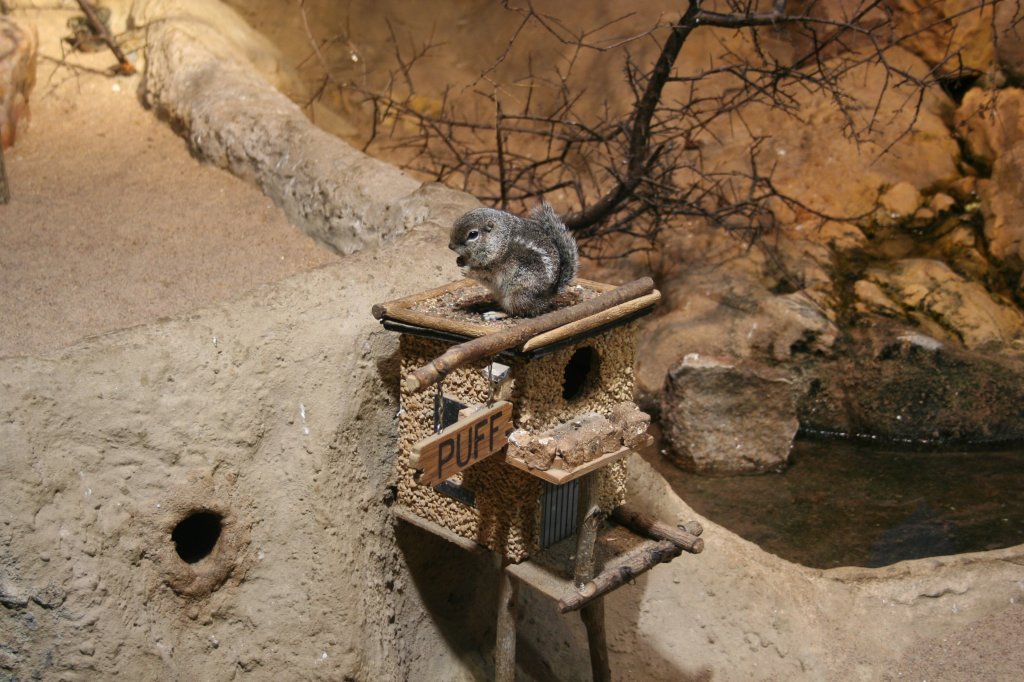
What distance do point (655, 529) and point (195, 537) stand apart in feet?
5.62

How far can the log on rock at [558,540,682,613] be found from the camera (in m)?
3.62

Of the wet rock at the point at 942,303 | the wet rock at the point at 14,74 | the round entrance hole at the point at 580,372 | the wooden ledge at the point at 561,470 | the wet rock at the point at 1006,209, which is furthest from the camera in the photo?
the wet rock at the point at 1006,209

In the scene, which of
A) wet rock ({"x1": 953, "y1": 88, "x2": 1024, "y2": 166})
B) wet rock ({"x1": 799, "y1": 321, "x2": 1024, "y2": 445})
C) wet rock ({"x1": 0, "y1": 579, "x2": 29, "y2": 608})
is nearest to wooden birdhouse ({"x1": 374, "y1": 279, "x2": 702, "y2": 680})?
wet rock ({"x1": 0, "y1": 579, "x2": 29, "y2": 608})

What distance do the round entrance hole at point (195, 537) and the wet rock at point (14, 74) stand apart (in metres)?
3.10

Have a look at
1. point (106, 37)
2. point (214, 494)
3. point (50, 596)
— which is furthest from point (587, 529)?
point (106, 37)

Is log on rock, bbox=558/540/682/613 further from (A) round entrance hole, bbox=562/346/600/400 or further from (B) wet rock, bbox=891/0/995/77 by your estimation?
(B) wet rock, bbox=891/0/995/77

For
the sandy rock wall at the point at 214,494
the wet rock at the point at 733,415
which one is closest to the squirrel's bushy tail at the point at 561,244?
the sandy rock wall at the point at 214,494

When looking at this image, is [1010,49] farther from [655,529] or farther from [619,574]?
[619,574]

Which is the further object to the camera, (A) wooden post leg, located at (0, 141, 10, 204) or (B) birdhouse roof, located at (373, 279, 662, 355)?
(A) wooden post leg, located at (0, 141, 10, 204)

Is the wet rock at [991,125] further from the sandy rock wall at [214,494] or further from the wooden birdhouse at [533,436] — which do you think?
the sandy rock wall at [214,494]

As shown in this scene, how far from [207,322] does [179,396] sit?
11.9 inches

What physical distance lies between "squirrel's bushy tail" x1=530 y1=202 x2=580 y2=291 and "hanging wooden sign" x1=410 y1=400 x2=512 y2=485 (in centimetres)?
61

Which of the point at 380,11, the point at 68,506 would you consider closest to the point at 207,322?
the point at 68,506

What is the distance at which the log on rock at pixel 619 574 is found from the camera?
11.9 ft
